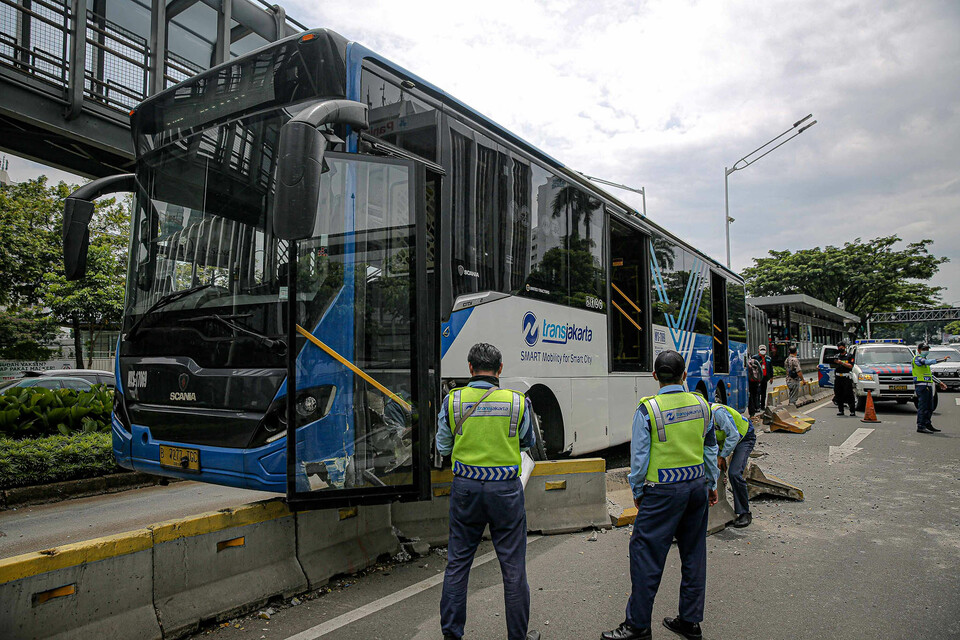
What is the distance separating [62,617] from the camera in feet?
10.5

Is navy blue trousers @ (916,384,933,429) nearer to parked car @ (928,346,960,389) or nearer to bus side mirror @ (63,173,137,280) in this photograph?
parked car @ (928,346,960,389)

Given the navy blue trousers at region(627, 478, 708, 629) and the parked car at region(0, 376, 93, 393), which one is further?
the parked car at region(0, 376, 93, 393)

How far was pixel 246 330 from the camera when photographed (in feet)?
14.3

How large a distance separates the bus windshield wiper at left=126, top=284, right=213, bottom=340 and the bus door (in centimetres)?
97

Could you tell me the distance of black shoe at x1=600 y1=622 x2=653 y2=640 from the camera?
12.0 ft

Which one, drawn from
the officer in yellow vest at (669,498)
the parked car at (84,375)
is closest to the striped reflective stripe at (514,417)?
the officer in yellow vest at (669,498)

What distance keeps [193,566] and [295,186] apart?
2447 mm

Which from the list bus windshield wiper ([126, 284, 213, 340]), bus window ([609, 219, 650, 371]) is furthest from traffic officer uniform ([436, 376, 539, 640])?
bus window ([609, 219, 650, 371])

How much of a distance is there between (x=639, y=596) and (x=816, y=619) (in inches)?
52.1

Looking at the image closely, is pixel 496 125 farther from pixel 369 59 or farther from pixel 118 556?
pixel 118 556

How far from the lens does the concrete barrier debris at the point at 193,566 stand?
3162 mm

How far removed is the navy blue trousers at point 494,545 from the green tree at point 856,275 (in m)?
50.8

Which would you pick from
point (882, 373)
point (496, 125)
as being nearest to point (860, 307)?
point (882, 373)

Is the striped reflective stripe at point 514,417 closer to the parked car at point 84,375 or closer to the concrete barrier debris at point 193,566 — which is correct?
the concrete barrier debris at point 193,566
